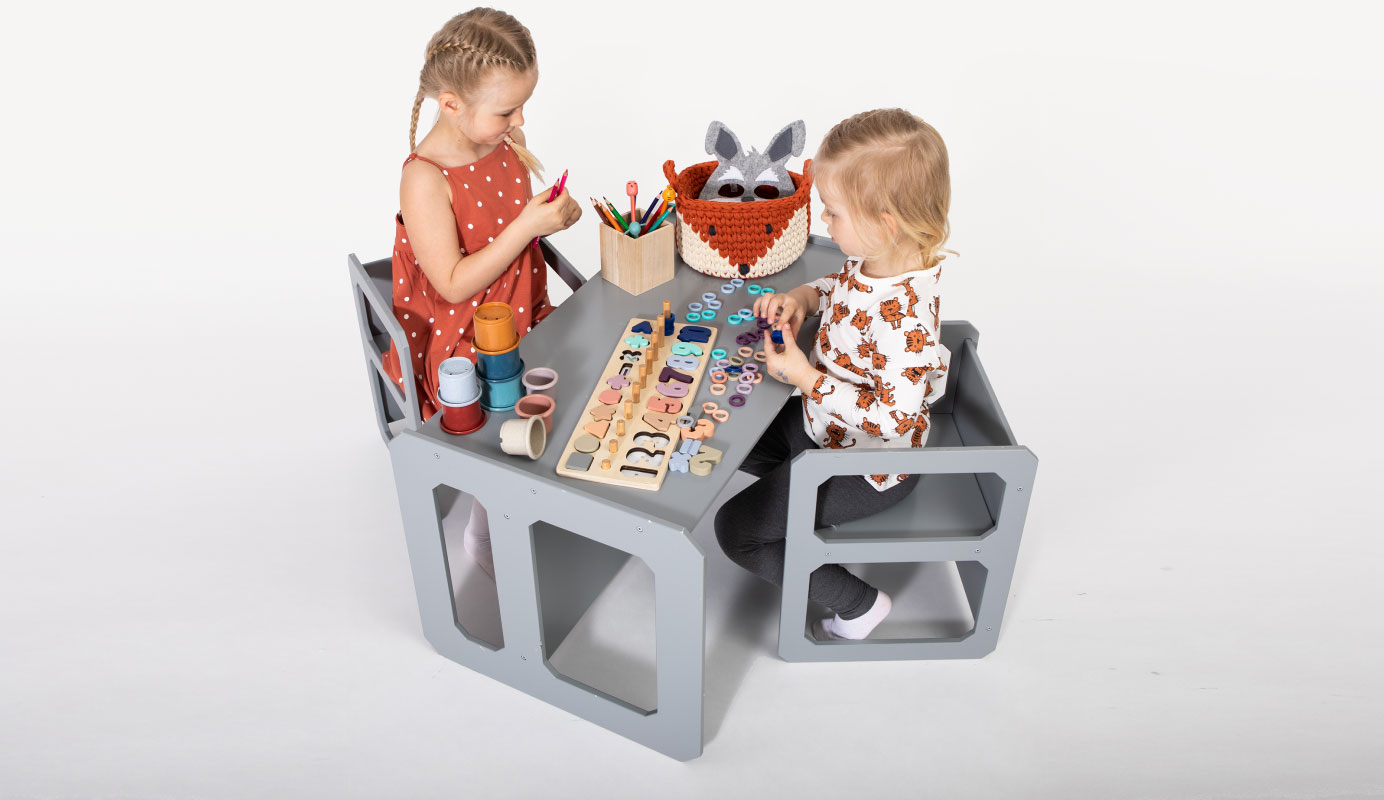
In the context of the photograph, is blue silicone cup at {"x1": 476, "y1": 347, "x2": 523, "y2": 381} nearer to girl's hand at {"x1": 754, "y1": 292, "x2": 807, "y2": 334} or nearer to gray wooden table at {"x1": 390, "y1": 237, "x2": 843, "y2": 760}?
gray wooden table at {"x1": 390, "y1": 237, "x2": 843, "y2": 760}

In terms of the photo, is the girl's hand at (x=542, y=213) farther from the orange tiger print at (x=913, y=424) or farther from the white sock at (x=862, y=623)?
the white sock at (x=862, y=623)

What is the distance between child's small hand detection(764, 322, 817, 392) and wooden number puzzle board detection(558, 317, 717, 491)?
114mm

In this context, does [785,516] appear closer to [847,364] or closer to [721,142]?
[847,364]

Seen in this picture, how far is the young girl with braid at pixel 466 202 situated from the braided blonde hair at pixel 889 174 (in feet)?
1.55

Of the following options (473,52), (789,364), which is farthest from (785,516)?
(473,52)

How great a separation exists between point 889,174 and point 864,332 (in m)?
0.23

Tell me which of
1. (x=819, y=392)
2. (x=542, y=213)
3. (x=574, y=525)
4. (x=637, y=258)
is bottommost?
(x=574, y=525)

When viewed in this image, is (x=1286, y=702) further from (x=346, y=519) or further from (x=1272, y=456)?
(x=346, y=519)

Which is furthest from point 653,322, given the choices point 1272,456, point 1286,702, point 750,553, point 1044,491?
point 1272,456

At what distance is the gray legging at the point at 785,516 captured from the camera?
5.62ft

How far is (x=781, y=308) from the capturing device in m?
1.81

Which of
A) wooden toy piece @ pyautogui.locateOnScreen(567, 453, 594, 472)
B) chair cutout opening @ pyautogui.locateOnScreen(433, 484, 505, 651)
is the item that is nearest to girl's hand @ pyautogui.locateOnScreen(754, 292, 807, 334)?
wooden toy piece @ pyautogui.locateOnScreen(567, 453, 594, 472)

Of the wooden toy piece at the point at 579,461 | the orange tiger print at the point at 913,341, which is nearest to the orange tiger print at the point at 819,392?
the orange tiger print at the point at 913,341

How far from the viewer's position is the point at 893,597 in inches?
78.3
